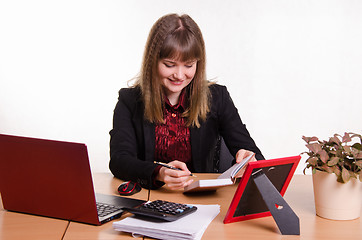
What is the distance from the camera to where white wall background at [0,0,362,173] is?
4.32 meters

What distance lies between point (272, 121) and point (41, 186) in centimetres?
340

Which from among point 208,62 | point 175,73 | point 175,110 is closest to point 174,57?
point 175,73

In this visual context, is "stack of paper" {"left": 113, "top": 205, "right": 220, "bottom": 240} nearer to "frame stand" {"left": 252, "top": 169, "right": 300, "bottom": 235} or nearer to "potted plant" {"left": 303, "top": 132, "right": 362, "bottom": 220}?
"frame stand" {"left": 252, "top": 169, "right": 300, "bottom": 235}

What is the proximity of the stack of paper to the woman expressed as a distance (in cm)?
67

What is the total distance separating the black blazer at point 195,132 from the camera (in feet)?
7.14

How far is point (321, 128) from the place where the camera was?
14.8 feet

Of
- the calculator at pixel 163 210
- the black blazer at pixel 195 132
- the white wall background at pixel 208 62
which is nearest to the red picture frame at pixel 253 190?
the calculator at pixel 163 210

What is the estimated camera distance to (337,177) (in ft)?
4.48

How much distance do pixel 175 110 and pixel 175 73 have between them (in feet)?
0.92

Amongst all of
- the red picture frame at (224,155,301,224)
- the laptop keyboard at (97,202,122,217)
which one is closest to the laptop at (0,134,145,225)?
the laptop keyboard at (97,202,122,217)

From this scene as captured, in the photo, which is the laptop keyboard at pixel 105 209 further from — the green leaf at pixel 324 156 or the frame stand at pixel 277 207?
the green leaf at pixel 324 156

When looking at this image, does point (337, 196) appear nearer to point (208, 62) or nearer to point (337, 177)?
point (337, 177)

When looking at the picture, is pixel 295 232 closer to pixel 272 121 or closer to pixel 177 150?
pixel 177 150

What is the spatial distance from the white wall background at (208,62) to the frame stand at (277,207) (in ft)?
10.1
